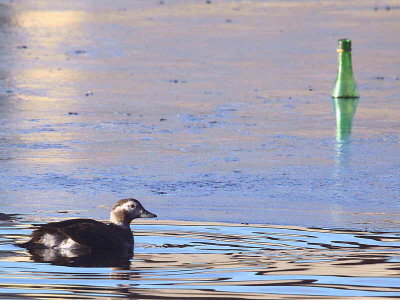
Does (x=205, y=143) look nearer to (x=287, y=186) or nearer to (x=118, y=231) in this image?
(x=287, y=186)

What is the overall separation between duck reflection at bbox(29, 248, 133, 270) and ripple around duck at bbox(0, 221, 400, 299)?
15mm

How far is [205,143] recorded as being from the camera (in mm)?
14203

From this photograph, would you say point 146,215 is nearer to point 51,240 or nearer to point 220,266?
point 51,240

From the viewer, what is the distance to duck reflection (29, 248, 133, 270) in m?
8.96

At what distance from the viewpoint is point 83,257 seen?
930cm

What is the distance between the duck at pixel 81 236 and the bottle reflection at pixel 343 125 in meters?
3.63

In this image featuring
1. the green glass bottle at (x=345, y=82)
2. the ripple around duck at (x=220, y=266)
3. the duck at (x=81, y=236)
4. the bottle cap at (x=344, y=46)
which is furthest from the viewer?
the bottle cap at (x=344, y=46)

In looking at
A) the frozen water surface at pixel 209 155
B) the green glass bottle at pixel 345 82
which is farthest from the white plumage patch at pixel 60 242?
the green glass bottle at pixel 345 82

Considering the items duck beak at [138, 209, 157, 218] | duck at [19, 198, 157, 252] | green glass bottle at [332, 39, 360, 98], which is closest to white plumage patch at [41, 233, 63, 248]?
duck at [19, 198, 157, 252]

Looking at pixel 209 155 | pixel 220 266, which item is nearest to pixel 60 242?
pixel 220 266

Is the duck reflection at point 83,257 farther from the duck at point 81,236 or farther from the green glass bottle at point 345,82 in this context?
the green glass bottle at point 345,82

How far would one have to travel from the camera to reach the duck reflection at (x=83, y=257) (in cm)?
896

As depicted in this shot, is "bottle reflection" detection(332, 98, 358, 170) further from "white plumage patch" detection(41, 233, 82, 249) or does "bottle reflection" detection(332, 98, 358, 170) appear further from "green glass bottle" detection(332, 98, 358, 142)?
"white plumage patch" detection(41, 233, 82, 249)

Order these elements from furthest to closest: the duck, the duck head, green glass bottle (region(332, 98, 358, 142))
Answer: green glass bottle (region(332, 98, 358, 142)) < the duck head < the duck
